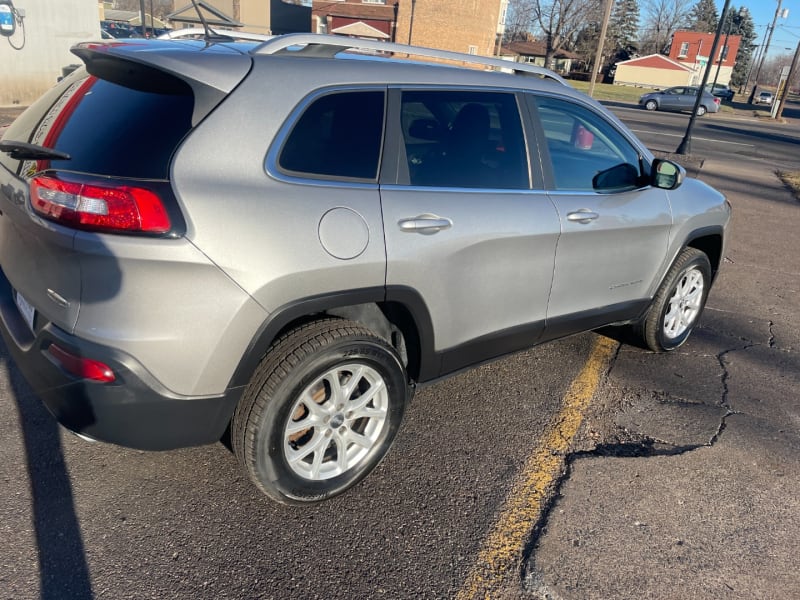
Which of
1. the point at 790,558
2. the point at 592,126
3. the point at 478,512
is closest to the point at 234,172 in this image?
the point at 478,512

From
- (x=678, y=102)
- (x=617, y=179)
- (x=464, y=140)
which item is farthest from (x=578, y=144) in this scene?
(x=678, y=102)

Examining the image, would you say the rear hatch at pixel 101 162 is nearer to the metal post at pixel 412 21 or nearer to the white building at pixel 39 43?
the white building at pixel 39 43

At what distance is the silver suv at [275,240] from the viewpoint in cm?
213

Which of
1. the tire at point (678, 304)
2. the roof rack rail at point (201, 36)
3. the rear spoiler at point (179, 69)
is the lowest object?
the tire at point (678, 304)

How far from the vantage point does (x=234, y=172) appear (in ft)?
7.32

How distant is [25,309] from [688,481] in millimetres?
3024

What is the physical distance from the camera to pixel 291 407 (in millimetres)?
2488

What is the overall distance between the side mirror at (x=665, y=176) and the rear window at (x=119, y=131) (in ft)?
8.86

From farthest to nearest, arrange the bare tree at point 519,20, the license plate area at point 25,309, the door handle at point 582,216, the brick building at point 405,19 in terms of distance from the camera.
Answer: the bare tree at point 519,20
the brick building at point 405,19
the door handle at point 582,216
the license plate area at point 25,309

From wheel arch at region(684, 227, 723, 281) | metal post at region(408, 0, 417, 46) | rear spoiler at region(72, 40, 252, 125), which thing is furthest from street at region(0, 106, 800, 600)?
metal post at region(408, 0, 417, 46)

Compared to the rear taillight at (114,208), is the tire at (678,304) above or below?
below

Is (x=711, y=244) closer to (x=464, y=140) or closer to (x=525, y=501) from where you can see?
(x=464, y=140)

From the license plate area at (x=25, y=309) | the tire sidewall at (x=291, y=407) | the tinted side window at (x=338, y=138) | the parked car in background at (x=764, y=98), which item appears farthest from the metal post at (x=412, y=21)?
the license plate area at (x=25, y=309)

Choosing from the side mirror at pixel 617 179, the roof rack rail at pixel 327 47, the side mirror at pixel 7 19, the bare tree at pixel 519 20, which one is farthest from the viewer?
the bare tree at pixel 519 20
